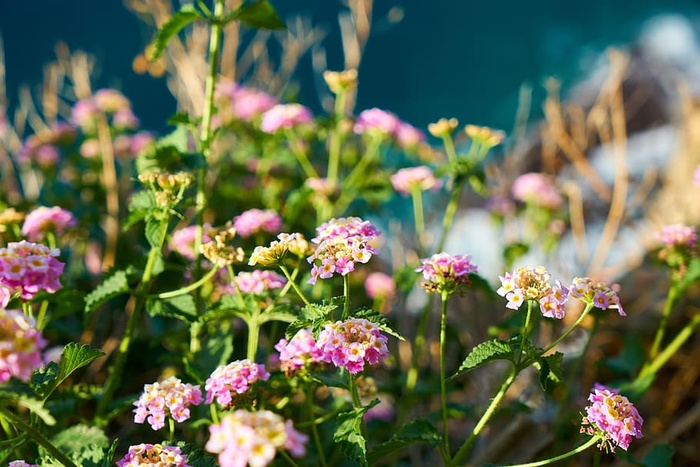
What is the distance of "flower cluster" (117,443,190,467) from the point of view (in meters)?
0.69

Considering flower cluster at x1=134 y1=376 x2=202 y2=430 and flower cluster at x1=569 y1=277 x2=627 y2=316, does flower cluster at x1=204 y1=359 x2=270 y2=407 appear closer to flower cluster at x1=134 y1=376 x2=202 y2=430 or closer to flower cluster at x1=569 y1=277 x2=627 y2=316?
flower cluster at x1=134 y1=376 x2=202 y2=430

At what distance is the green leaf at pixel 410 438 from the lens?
811 millimetres

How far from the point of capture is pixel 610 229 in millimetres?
1804

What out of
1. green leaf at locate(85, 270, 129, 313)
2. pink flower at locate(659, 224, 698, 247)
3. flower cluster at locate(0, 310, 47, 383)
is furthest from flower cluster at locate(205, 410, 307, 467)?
pink flower at locate(659, 224, 698, 247)

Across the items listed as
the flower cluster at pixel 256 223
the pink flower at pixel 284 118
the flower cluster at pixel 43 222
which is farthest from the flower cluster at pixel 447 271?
the pink flower at pixel 284 118

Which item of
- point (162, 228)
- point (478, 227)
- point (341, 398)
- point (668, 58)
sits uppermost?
point (668, 58)

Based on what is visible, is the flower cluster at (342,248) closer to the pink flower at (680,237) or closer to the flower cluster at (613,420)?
the flower cluster at (613,420)

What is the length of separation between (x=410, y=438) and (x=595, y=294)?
0.29 m

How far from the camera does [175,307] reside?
103 cm

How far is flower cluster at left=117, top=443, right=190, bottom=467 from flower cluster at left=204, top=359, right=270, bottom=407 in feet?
0.27

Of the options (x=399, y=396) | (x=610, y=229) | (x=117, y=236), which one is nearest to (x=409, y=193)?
(x=399, y=396)

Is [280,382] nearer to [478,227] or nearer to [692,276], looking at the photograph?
[692,276]

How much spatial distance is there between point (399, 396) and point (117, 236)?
2.80ft

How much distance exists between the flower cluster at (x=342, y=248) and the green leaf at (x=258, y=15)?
0.44 m
